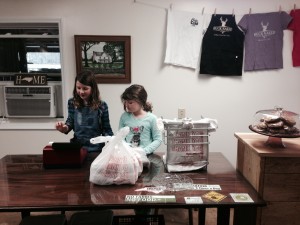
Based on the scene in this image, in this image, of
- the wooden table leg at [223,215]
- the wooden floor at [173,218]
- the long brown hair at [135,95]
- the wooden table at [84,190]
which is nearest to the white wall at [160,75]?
the wooden floor at [173,218]

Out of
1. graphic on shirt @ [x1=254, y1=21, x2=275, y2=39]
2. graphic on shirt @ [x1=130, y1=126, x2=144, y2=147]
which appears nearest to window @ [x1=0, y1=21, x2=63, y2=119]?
graphic on shirt @ [x1=130, y1=126, x2=144, y2=147]

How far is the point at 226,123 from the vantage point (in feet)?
9.75

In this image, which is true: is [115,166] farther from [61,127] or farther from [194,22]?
[194,22]

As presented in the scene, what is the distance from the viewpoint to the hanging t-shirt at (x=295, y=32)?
107 inches

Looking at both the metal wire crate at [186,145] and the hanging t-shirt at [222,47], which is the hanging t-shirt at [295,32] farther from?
the metal wire crate at [186,145]

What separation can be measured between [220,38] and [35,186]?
2.26 metres

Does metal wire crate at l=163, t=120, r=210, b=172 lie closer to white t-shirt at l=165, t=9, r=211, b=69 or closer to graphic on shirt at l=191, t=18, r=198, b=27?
white t-shirt at l=165, t=9, r=211, b=69

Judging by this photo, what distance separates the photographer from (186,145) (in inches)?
59.1

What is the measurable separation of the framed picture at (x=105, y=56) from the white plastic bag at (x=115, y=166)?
5.15 feet

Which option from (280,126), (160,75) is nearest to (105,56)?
→ (160,75)

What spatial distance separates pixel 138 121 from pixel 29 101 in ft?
5.72

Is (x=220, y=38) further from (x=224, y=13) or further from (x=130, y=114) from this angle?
(x=130, y=114)

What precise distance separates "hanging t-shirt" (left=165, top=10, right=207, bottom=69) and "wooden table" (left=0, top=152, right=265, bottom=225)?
4.61 ft

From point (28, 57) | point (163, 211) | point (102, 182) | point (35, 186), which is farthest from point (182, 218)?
point (28, 57)
